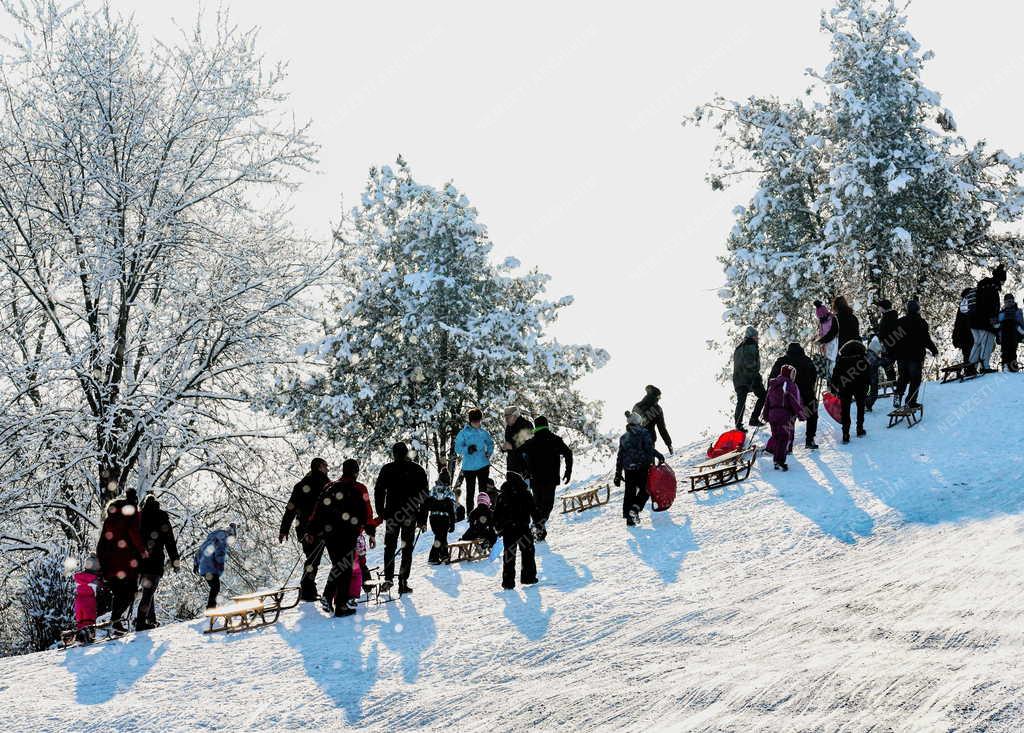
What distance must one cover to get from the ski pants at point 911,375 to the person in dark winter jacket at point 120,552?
1273 cm

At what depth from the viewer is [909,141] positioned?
27062 millimetres

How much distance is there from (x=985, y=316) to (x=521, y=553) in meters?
12.4

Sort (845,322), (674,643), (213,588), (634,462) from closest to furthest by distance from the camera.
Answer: (674,643), (213,588), (634,462), (845,322)

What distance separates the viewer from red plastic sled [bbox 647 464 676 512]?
14.8 meters

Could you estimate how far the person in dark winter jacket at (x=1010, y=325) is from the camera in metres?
19.5

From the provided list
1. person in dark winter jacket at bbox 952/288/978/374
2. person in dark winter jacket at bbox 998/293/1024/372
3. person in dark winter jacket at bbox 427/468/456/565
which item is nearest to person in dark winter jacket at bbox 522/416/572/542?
person in dark winter jacket at bbox 427/468/456/565

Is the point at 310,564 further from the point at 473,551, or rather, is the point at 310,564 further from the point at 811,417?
→ the point at 811,417

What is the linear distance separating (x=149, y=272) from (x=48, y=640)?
708 cm

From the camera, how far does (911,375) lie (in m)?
17.1

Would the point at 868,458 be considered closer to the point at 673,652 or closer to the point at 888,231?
the point at 673,652

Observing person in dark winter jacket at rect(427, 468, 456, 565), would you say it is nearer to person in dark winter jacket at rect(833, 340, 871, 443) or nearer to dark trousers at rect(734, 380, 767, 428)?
dark trousers at rect(734, 380, 767, 428)

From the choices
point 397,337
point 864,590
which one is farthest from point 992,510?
point 397,337

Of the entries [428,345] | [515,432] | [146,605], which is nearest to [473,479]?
[515,432]

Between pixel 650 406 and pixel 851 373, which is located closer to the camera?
pixel 650 406
